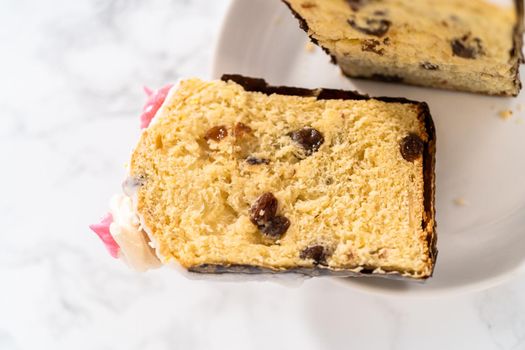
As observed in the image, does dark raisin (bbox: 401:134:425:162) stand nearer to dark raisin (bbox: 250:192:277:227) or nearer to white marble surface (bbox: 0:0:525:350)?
dark raisin (bbox: 250:192:277:227)

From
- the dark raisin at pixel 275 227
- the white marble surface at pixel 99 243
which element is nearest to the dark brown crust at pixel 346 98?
the dark raisin at pixel 275 227

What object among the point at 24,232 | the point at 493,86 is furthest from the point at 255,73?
the point at 24,232

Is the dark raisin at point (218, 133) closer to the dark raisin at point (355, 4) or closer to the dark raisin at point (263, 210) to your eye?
the dark raisin at point (263, 210)

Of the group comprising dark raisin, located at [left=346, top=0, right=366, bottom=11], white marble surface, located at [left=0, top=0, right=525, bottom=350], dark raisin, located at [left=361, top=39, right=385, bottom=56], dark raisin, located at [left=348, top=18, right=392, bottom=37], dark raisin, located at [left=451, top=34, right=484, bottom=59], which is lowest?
white marble surface, located at [left=0, top=0, right=525, bottom=350]

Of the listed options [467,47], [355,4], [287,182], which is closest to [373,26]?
[355,4]

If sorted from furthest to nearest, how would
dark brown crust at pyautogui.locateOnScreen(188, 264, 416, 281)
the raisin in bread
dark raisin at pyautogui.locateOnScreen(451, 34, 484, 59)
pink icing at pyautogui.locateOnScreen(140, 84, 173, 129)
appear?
1. pink icing at pyautogui.locateOnScreen(140, 84, 173, 129)
2. dark brown crust at pyautogui.locateOnScreen(188, 264, 416, 281)
3. dark raisin at pyautogui.locateOnScreen(451, 34, 484, 59)
4. the raisin in bread

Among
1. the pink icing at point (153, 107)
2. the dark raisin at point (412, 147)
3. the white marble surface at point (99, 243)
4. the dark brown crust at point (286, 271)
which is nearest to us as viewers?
the dark brown crust at point (286, 271)

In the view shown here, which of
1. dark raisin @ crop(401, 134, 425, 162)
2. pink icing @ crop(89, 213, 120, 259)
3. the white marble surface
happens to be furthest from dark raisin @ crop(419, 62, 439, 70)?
pink icing @ crop(89, 213, 120, 259)
